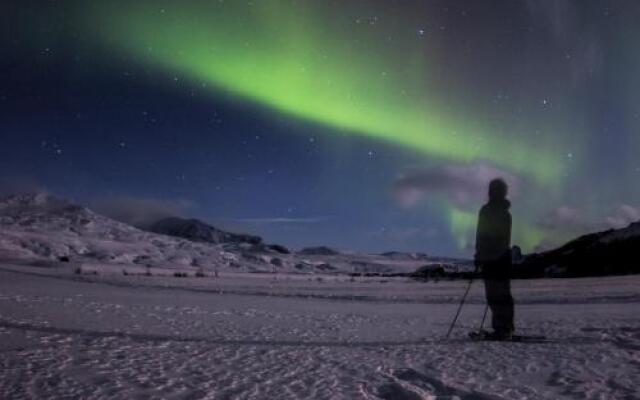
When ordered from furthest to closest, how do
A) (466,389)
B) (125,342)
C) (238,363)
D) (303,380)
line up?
(125,342)
(238,363)
(303,380)
(466,389)

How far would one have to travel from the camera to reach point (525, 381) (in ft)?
16.5

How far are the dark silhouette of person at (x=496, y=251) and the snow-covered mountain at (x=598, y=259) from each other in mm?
95775

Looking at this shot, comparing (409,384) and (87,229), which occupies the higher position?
(87,229)

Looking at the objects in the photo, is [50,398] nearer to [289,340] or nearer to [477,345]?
[289,340]

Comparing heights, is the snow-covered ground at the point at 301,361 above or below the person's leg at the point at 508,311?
below

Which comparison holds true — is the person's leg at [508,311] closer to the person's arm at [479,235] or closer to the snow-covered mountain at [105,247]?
the person's arm at [479,235]

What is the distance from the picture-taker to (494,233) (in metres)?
8.16

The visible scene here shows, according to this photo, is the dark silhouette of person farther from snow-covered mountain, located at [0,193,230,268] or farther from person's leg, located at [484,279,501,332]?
snow-covered mountain, located at [0,193,230,268]

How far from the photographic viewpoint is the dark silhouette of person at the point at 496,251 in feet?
25.9

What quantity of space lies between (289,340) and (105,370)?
10.4 feet

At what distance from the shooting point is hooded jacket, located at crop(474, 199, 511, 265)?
8133mm

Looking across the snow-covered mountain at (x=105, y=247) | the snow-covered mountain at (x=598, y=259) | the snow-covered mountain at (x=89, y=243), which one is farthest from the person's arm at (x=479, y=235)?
the snow-covered mountain at (x=598, y=259)

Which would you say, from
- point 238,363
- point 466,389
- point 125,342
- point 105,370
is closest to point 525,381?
point 466,389

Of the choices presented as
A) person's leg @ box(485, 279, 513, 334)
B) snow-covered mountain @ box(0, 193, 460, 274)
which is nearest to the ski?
person's leg @ box(485, 279, 513, 334)
